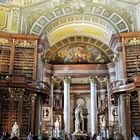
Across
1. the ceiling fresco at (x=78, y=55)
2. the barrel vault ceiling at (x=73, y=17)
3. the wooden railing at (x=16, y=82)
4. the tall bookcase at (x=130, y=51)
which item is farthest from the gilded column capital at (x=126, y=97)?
the ceiling fresco at (x=78, y=55)

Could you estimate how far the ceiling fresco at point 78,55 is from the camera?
1898 centimetres

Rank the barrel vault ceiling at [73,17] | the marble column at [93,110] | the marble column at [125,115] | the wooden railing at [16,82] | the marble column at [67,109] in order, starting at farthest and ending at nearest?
the marble column at [93,110], the marble column at [67,109], the barrel vault ceiling at [73,17], the marble column at [125,115], the wooden railing at [16,82]

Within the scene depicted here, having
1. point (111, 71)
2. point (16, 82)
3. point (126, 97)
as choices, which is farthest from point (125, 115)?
point (111, 71)

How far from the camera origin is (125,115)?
12.5m

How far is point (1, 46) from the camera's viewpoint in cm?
1336

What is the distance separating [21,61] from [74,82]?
9.03 metres

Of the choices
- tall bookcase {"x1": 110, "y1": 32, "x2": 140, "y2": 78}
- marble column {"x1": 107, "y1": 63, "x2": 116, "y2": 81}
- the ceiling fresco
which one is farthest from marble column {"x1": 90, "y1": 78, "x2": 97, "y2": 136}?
tall bookcase {"x1": 110, "y1": 32, "x2": 140, "y2": 78}

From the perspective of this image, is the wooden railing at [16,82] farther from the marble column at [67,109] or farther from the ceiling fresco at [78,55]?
the ceiling fresco at [78,55]

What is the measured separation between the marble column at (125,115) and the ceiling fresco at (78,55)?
21.2 feet

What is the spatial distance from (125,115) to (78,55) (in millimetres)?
7539

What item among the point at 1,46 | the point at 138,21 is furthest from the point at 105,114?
the point at 1,46

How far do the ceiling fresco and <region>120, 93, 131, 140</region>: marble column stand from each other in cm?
647

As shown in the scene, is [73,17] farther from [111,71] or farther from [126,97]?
[126,97]

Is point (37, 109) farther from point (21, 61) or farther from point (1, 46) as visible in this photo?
point (1, 46)
